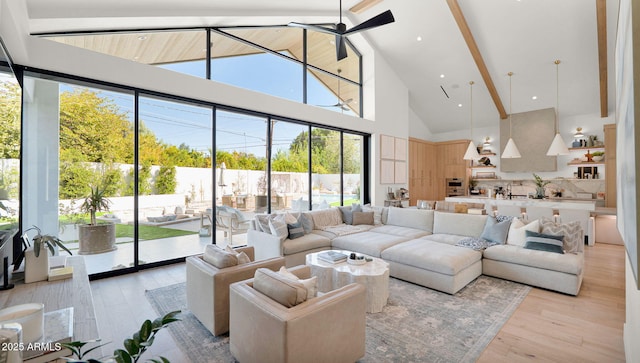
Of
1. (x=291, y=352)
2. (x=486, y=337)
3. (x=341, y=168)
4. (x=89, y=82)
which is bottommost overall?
(x=486, y=337)

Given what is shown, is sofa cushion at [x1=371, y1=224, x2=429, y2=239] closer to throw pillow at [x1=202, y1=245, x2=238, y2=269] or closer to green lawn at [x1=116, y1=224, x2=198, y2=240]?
throw pillow at [x1=202, y1=245, x2=238, y2=269]

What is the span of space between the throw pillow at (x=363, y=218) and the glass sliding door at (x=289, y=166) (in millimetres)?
1419

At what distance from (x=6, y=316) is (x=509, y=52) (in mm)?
8483

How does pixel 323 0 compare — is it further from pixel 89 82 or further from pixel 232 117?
pixel 89 82

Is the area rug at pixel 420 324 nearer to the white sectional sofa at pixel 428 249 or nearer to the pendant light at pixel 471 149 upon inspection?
the white sectional sofa at pixel 428 249

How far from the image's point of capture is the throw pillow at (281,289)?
181 centimetres

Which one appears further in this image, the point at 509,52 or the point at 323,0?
the point at 509,52

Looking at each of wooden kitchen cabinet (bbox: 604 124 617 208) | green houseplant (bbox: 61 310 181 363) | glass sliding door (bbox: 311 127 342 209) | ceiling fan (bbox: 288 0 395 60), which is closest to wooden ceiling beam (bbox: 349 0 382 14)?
ceiling fan (bbox: 288 0 395 60)

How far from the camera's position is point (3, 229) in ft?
6.59

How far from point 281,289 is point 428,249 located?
265 centimetres

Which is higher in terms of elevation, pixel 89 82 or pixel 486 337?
pixel 89 82

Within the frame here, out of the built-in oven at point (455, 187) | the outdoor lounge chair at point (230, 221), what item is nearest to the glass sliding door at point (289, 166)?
the outdoor lounge chair at point (230, 221)

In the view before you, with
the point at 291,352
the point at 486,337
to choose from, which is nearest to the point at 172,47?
the point at 291,352

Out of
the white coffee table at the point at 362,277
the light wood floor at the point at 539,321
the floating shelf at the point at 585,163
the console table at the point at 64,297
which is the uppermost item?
the floating shelf at the point at 585,163
